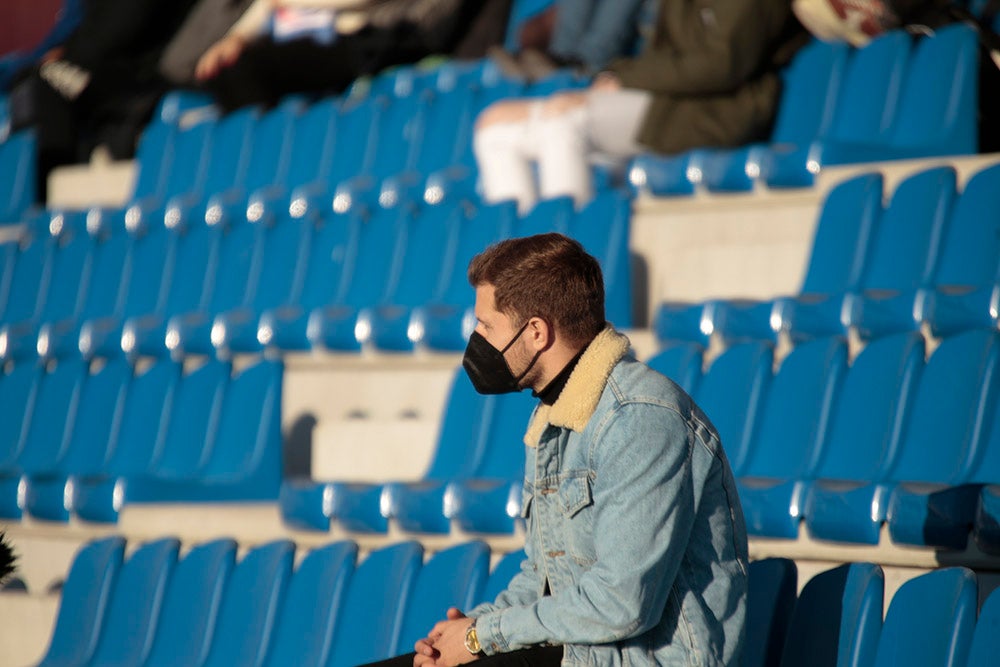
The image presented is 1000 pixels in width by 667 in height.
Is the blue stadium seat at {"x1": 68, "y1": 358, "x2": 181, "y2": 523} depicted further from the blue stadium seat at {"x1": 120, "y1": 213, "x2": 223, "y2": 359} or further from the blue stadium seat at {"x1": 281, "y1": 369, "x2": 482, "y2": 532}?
the blue stadium seat at {"x1": 281, "y1": 369, "x2": 482, "y2": 532}

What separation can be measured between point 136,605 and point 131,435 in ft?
3.16

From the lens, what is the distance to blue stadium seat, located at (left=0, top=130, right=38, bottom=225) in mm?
4848

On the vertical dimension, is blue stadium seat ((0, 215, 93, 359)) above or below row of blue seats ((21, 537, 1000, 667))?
below

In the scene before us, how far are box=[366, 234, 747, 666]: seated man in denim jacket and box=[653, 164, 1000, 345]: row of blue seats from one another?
0.98m

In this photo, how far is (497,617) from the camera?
145 centimetres

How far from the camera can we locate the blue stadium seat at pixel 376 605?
194 centimetres

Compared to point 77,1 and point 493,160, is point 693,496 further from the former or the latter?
point 77,1

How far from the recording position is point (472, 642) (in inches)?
58.0

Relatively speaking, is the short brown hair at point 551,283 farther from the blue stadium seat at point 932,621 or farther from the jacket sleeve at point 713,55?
the jacket sleeve at point 713,55

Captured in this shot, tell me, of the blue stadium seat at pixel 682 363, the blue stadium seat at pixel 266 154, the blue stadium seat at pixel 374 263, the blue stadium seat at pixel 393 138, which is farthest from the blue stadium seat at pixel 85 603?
the blue stadium seat at pixel 266 154

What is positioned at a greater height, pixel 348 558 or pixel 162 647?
pixel 348 558

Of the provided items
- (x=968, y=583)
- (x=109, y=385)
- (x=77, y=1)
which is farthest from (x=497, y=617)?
(x=77, y=1)

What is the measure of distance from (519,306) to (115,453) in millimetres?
2091

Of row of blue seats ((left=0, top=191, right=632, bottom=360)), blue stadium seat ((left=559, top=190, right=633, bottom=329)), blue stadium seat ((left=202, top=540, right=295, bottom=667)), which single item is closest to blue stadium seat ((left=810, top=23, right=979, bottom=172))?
blue stadium seat ((left=559, top=190, right=633, bottom=329))
